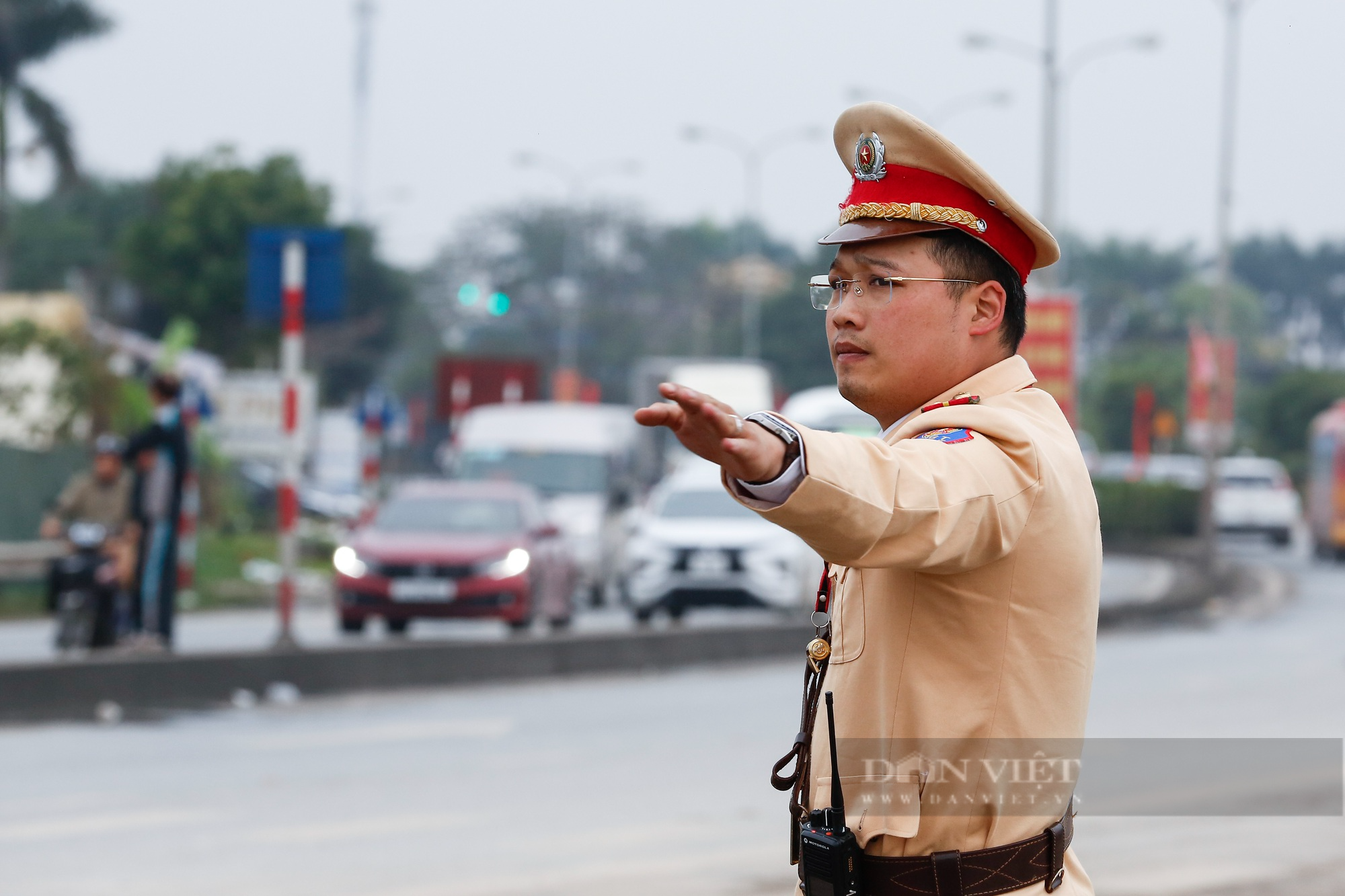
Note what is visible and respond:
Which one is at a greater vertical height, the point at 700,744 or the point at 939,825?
the point at 939,825

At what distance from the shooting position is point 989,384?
2570 mm

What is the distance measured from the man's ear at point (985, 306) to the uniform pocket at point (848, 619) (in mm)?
341

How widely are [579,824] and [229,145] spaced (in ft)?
194

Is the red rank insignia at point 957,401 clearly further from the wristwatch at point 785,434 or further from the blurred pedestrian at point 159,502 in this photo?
the blurred pedestrian at point 159,502

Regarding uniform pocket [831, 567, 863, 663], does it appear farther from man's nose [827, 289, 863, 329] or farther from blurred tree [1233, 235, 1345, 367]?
blurred tree [1233, 235, 1345, 367]

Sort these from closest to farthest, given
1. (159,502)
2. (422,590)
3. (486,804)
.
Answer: (486,804) < (159,502) < (422,590)

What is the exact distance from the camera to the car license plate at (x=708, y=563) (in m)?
20.9

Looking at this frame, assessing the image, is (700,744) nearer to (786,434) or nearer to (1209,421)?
(786,434)

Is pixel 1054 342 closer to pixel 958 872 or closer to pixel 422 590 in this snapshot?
pixel 422 590

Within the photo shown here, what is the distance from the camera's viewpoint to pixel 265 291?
14.5 m

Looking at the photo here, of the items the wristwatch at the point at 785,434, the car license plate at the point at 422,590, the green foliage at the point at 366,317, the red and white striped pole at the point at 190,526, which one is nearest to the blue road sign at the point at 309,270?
the car license plate at the point at 422,590

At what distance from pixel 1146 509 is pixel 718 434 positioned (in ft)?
156

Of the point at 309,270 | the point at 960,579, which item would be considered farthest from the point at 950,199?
the point at 309,270

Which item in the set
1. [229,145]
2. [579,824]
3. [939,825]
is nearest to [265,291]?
[579,824]
